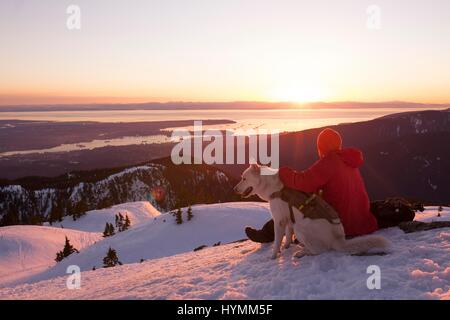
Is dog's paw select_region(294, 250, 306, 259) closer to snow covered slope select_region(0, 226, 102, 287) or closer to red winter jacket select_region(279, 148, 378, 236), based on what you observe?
red winter jacket select_region(279, 148, 378, 236)

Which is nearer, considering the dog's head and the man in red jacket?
the man in red jacket

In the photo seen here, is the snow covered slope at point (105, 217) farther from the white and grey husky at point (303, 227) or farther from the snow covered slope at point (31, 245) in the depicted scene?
the white and grey husky at point (303, 227)

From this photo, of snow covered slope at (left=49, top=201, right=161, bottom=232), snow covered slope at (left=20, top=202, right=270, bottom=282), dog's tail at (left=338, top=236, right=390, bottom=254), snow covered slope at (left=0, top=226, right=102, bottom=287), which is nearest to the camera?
dog's tail at (left=338, top=236, right=390, bottom=254)

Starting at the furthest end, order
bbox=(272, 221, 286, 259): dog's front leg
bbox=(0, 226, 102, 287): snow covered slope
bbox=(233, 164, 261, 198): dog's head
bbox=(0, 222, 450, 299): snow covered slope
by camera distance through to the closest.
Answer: bbox=(0, 226, 102, 287): snow covered slope, bbox=(233, 164, 261, 198): dog's head, bbox=(272, 221, 286, 259): dog's front leg, bbox=(0, 222, 450, 299): snow covered slope

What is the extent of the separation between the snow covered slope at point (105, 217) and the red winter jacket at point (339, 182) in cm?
5796

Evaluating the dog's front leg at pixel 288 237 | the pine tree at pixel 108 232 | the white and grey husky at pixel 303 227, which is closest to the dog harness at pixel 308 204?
the white and grey husky at pixel 303 227

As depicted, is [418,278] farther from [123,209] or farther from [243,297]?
[123,209]

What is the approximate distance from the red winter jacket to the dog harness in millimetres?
143

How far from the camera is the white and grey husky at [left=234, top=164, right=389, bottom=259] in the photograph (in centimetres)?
703

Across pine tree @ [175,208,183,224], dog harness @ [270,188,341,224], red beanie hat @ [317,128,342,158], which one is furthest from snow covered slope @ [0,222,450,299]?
pine tree @ [175,208,183,224]

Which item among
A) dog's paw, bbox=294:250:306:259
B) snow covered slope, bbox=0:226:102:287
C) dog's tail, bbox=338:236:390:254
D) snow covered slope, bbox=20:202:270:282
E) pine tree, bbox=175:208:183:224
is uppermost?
dog's tail, bbox=338:236:390:254

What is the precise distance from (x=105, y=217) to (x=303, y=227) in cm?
6646

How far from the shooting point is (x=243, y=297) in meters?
5.98
